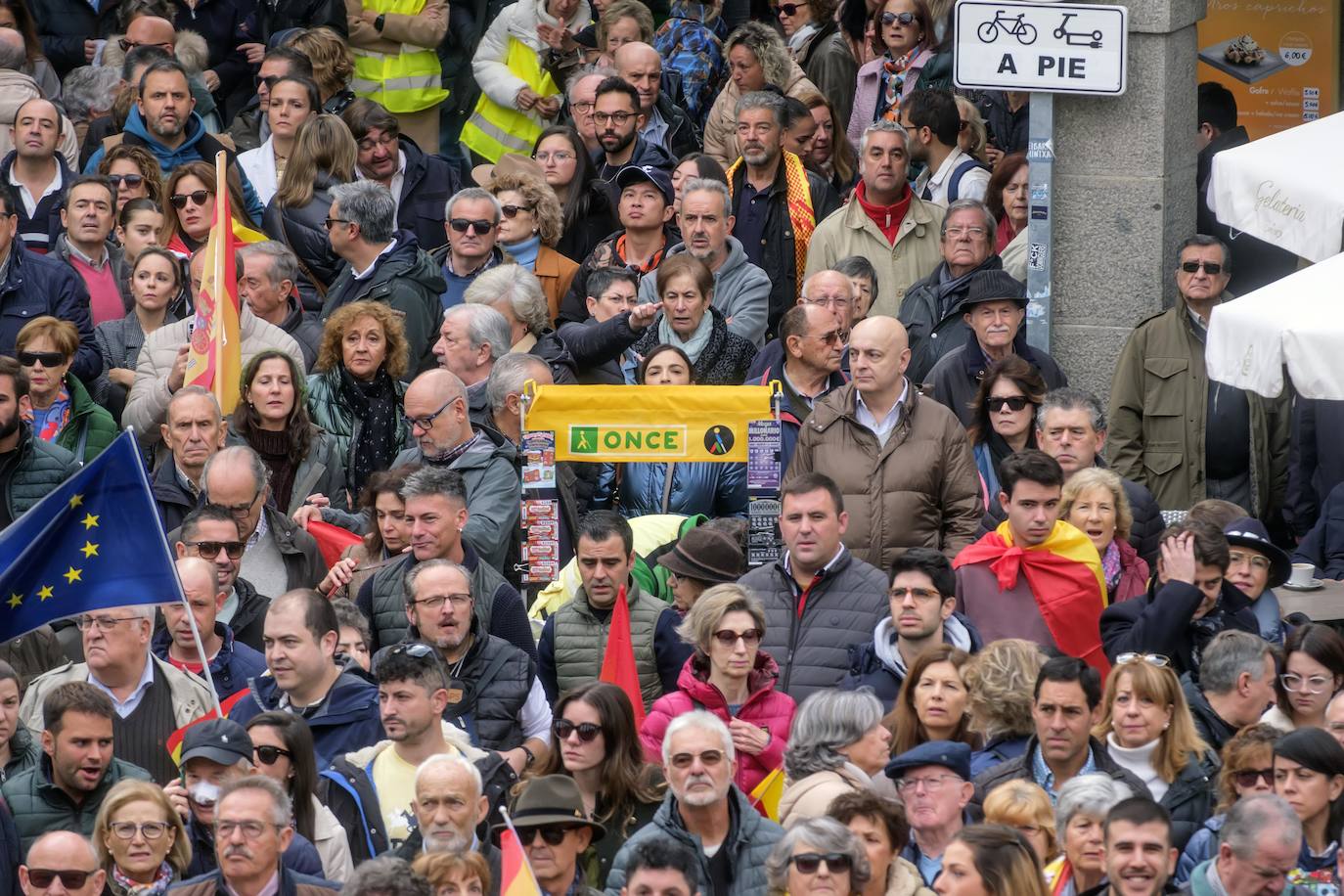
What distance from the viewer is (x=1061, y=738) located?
10.8 meters

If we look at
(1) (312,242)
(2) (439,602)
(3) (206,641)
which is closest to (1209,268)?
(2) (439,602)

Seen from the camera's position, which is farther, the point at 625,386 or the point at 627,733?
the point at 625,386

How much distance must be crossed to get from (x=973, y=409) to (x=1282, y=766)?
3.57 m

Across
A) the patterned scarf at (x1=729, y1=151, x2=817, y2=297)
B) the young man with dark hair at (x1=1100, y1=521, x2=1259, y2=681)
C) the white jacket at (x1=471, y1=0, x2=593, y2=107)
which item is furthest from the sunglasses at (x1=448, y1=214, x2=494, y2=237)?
the young man with dark hair at (x1=1100, y1=521, x2=1259, y2=681)

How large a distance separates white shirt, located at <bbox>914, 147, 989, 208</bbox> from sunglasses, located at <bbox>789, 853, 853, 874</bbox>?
7.19m

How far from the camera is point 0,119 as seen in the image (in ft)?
57.6

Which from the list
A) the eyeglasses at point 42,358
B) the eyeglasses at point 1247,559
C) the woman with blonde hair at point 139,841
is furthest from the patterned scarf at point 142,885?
the eyeglasses at point 1247,559

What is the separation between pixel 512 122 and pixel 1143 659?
8911 mm

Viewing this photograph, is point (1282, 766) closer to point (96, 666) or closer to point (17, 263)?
point (96, 666)

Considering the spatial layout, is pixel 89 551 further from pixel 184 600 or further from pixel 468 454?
pixel 468 454

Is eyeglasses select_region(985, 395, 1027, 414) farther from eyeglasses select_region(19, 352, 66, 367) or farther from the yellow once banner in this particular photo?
eyeglasses select_region(19, 352, 66, 367)

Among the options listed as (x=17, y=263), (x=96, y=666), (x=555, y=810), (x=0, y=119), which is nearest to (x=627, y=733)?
(x=555, y=810)

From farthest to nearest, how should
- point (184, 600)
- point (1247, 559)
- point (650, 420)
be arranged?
point (650, 420)
point (1247, 559)
point (184, 600)

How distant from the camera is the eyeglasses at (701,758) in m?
10.4
